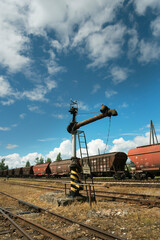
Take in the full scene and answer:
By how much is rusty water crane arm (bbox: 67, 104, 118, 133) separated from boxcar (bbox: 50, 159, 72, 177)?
70.9ft

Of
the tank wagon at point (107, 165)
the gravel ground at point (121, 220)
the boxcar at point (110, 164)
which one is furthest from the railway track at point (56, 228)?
the boxcar at point (110, 164)

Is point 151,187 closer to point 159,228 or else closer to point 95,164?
point 159,228

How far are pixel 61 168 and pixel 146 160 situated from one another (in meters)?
18.7

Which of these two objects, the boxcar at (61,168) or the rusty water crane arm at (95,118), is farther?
the boxcar at (61,168)

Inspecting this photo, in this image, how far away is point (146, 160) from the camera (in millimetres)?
18547

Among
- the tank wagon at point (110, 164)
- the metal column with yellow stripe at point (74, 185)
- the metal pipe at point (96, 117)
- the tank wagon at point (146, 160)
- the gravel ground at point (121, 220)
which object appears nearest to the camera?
the gravel ground at point (121, 220)

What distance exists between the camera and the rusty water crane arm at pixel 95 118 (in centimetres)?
873

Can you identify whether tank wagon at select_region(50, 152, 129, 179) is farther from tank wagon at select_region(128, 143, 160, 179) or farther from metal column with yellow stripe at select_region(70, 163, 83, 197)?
metal column with yellow stripe at select_region(70, 163, 83, 197)

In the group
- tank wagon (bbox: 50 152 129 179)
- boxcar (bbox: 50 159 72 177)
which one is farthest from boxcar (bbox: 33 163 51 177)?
tank wagon (bbox: 50 152 129 179)

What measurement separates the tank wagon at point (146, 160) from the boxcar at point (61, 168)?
1440 centimetres

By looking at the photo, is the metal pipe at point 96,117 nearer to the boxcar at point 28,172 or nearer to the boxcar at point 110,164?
the boxcar at point 110,164

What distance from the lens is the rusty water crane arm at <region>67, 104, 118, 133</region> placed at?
28.6 feet

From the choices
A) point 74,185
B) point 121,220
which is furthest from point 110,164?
point 121,220

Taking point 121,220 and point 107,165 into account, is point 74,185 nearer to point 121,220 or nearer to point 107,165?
point 121,220
